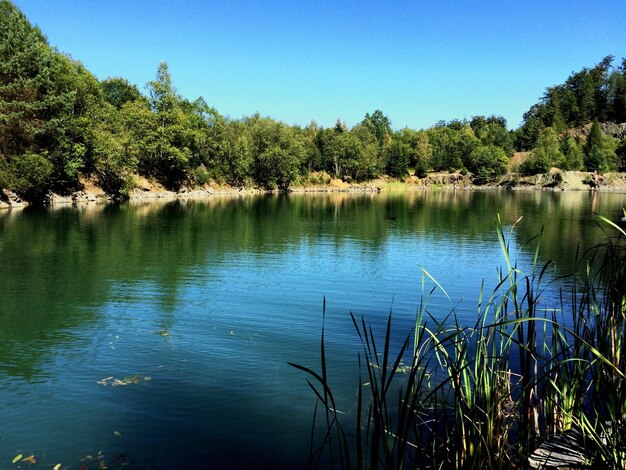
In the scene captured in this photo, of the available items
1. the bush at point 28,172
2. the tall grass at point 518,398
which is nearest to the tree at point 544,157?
the bush at point 28,172

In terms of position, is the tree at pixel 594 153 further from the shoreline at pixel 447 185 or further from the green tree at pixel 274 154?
the green tree at pixel 274 154

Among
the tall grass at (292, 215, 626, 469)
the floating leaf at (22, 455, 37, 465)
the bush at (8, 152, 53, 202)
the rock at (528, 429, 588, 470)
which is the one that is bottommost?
the floating leaf at (22, 455, 37, 465)

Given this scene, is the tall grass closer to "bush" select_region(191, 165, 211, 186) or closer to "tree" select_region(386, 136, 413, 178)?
"bush" select_region(191, 165, 211, 186)

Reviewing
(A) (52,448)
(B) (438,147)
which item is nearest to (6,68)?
(A) (52,448)

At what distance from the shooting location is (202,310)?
14031 mm

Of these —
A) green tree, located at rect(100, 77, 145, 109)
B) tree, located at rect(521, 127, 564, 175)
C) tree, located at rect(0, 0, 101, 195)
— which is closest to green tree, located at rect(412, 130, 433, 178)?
tree, located at rect(521, 127, 564, 175)

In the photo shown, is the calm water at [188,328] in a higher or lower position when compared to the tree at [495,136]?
lower

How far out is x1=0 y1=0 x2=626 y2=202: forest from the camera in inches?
1769

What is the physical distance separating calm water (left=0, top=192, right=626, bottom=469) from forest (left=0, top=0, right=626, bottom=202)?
21.5 metres

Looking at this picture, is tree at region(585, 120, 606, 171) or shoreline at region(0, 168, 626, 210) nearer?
shoreline at region(0, 168, 626, 210)

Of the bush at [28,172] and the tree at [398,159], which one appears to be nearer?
the bush at [28,172]

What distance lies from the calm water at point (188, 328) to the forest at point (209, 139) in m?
21.5

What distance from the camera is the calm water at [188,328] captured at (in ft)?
23.2

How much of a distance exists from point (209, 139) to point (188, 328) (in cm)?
7698
